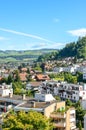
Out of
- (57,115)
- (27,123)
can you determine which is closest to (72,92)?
(57,115)

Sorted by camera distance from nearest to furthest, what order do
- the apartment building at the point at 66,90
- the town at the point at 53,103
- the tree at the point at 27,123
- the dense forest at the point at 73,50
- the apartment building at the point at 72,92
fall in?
the tree at the point at 27,123 → the town at the point at 53,103 → the apartment building at the point at 72,92 → the apartment building at the point at 66,90 → the dense forest at the point at 73,50

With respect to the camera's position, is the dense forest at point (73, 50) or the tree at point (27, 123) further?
the dense forest at point (73, 50)

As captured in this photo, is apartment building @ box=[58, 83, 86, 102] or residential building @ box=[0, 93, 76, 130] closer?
residential building @ box=[0, 93, 76, 130]

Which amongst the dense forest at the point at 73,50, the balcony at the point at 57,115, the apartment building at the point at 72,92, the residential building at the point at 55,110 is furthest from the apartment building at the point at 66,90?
the dense forest at the point at 73,50

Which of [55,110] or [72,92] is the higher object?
[55,110]

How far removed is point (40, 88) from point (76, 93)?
764 centimetres

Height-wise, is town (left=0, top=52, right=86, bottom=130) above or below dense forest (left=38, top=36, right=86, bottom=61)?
below

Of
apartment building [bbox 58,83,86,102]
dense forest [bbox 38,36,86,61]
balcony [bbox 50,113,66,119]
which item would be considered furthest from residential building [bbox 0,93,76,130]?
dense forest [bbox 38,36,86,61]

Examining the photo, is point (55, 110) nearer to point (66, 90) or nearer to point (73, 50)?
point (66, 90)

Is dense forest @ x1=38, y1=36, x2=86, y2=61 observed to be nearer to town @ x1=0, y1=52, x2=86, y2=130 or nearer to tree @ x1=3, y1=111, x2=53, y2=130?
town @ x1=0, y1=52, x2=86, y2=130

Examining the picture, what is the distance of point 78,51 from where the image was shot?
377 feet

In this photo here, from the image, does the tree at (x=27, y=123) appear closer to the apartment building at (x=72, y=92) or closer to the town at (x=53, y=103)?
the town at (x=53, y=103)

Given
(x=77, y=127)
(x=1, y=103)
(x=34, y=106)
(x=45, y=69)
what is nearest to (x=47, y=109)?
(x=34, y=106)

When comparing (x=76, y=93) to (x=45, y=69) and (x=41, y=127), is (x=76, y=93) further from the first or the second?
(x=45, y=69)
